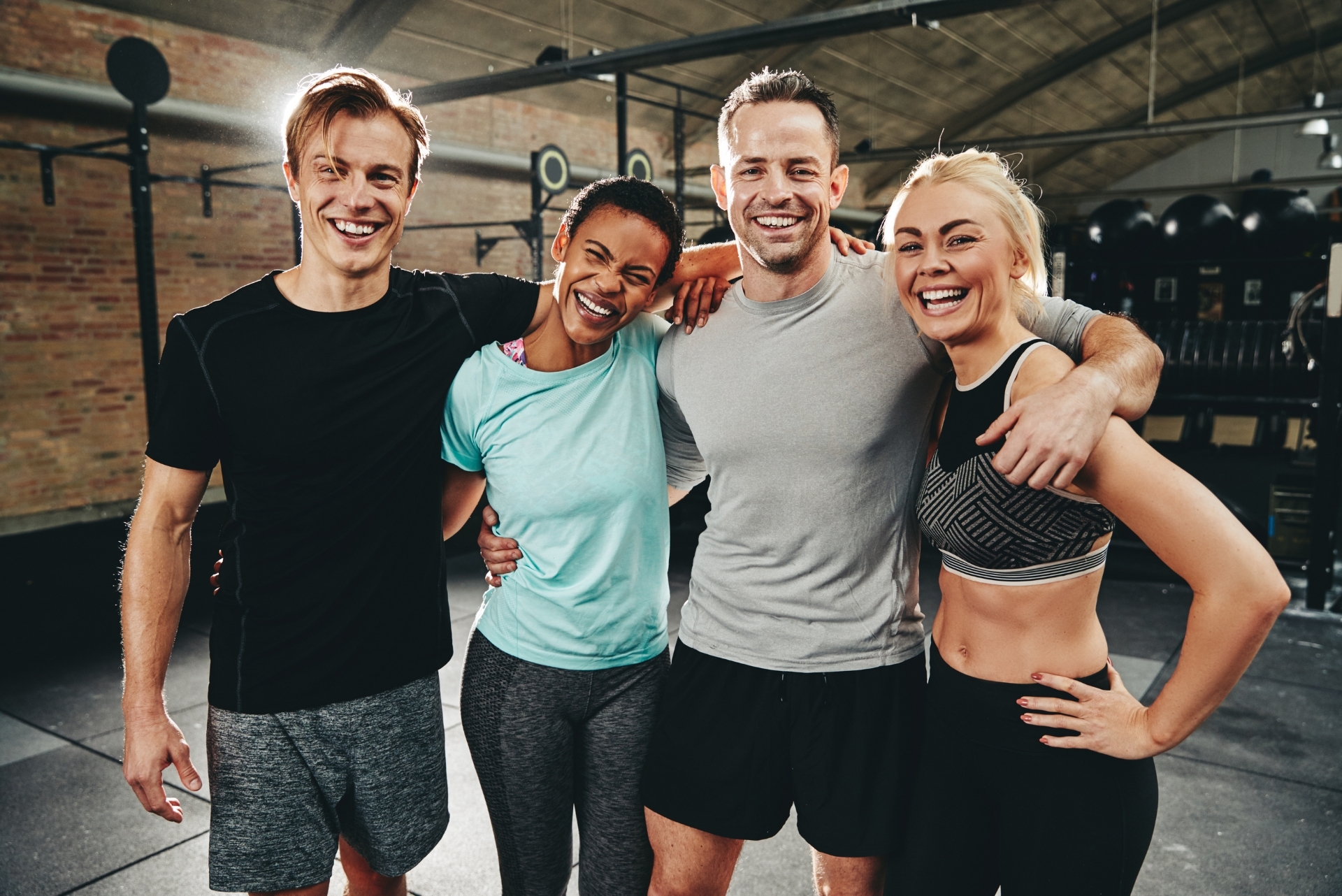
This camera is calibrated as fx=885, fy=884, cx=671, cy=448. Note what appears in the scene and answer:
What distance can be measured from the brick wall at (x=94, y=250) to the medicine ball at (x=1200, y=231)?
7803 mm

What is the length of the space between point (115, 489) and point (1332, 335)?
319 inches

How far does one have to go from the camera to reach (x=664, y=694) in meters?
1.57

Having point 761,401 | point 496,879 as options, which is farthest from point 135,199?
point 761,401

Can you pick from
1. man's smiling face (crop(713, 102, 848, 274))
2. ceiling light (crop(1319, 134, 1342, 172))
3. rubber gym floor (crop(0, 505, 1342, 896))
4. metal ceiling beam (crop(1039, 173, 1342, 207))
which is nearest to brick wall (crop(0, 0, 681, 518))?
rubber gym floor (crop(0, 505, 1342, 896))

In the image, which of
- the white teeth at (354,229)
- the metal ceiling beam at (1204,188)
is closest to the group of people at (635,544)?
the white teeth at (354,229)

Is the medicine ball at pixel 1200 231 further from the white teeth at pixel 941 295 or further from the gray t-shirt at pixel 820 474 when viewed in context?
the white teeth at pixel 941 295

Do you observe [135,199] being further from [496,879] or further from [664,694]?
[664,694]

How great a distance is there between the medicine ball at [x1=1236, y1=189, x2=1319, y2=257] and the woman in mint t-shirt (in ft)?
26.2

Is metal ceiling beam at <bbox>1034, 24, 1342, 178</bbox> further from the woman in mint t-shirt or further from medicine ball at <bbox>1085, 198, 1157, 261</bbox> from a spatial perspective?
the woman in mint t-shirt

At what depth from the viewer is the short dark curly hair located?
5.15 ft

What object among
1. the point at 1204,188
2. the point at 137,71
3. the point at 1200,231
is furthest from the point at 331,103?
the point at 1204,188

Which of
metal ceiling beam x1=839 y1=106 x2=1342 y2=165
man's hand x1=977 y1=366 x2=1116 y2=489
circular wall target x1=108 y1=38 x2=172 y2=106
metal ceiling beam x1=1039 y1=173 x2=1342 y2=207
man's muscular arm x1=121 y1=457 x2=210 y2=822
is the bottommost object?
man's muscular arm x1=121 y1=457 x2=210 y2=822

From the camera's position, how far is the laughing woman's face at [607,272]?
→ 1528 millimetres

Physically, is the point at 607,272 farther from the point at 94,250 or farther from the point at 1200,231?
the point at 1200,231
